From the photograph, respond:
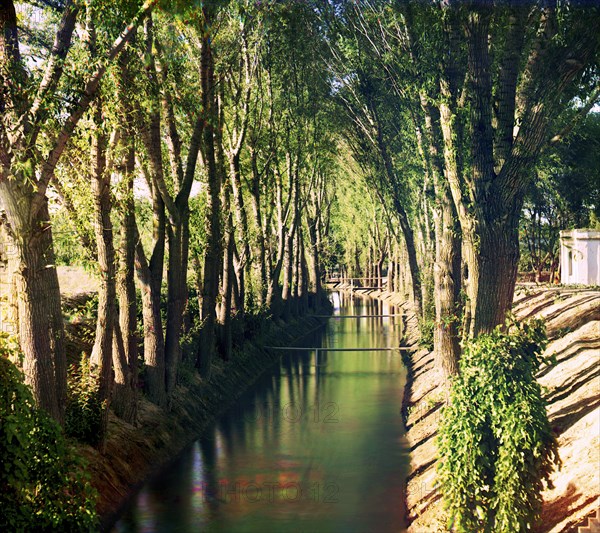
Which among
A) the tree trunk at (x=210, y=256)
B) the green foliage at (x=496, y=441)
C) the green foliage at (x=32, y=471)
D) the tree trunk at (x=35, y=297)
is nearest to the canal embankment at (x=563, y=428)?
the green foliage at (x=496, y=441)

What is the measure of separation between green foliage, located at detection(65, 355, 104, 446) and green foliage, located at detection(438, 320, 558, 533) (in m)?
7.49

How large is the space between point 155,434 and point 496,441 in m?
10.3

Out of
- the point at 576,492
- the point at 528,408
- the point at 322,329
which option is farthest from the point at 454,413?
the point at 322,329

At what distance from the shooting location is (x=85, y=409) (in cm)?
1619

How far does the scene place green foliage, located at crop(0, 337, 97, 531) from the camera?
10.2m

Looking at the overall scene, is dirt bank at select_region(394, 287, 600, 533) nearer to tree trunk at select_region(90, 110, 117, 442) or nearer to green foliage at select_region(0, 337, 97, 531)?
green foliage at select_region(0, 337, 97, 531)

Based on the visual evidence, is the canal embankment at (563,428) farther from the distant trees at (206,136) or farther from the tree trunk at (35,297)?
the tree trunk at (35,297)

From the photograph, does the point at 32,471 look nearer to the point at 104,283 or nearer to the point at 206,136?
the point at 104,283

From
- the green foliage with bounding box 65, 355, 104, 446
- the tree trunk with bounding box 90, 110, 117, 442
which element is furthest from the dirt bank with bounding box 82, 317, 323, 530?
the tree trunk with bounding box 90, 110, 117, 442

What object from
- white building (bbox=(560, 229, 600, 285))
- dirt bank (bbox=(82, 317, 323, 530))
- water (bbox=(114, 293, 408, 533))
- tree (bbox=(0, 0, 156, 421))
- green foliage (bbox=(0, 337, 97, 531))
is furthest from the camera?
white building (bbox=(560, 229, 600, 285))

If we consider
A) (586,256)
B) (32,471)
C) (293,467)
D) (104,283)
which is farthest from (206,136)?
(586,256)

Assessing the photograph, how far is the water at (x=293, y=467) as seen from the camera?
15507 mm

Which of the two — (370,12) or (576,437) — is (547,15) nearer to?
(576,437)

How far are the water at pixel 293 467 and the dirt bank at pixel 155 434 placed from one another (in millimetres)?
324
